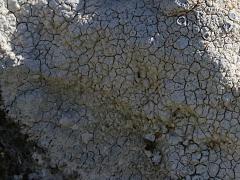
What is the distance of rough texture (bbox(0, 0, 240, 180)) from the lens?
Result: 11.1 ft

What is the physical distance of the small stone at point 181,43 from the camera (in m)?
3.43

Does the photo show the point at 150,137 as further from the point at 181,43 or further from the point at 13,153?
the point at 13,153

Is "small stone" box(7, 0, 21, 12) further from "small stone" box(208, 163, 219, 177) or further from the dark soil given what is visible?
"small stone" box(208, 163, 219, 177)

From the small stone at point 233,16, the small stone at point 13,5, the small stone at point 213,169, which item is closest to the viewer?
the small stone at point 213,169

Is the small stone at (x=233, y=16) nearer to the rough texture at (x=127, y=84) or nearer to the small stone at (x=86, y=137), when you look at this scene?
the rough texture at (x=127, y=84)

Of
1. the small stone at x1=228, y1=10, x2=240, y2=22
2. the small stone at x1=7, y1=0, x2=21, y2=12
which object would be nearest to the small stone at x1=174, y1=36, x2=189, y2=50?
the small stone at x1=228, y1=10, x2=240, y2=22

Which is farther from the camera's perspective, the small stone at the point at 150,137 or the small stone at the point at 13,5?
the small stone at the point at 13,5

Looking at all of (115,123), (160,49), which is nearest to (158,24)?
(160,49)

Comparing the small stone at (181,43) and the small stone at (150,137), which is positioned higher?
the small stone at (181,43)

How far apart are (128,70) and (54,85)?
0.44 m

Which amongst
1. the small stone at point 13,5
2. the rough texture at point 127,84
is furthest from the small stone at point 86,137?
the small stone at point 13,5

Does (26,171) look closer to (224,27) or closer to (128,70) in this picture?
(128,70)

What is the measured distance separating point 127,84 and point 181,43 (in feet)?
1.24

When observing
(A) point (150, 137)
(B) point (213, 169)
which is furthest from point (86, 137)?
(B) point (213, 169)
